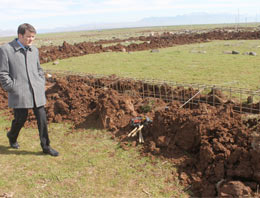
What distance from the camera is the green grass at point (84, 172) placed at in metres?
4.01

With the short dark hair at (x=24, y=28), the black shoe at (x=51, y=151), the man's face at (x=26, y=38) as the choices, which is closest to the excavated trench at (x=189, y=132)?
the black shoe at (x=51, y=151)

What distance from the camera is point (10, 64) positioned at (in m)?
4.56

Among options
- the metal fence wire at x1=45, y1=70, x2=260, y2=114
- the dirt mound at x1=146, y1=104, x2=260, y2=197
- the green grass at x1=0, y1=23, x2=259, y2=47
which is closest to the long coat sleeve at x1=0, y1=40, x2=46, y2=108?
the dirt mound at x1=146, y1=104, x2=260, y2=197

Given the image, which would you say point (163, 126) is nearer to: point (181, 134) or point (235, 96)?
point (181, 134)

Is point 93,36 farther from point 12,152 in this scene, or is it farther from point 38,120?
point 38,120

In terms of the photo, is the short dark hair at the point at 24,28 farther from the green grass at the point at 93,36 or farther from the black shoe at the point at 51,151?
the green grass at the point at 93,36

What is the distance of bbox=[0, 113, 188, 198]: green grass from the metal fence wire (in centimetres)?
221

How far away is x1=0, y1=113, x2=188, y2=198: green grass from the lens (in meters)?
4.01

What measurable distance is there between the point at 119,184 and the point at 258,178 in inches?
84.1

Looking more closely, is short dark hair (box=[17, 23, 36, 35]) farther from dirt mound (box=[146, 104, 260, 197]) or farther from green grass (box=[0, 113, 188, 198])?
dirt mound (box=[146, 104, 260, 197])

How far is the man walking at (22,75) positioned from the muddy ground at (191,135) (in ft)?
6.32

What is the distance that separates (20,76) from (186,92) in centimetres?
452

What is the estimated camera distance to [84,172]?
453 centimetres

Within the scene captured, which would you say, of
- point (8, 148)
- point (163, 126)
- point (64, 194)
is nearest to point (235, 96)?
point (163, 126)
